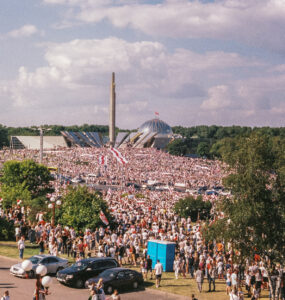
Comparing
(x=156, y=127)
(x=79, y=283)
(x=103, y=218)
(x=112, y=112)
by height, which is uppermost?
(x=112, y=112)

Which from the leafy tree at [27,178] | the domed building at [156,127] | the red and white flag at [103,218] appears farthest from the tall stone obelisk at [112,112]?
the red and white flag at [103,218]

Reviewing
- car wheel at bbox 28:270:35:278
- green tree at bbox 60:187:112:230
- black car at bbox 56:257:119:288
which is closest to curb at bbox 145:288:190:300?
black car at bbox 56:257:119:288

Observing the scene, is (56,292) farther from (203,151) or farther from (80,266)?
(203,151)

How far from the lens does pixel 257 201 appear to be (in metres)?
14.8

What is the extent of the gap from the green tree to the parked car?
276 inches

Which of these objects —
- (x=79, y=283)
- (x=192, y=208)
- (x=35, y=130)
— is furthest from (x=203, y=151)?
(x=79, y=283)

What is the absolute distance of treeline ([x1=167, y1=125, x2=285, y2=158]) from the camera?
11844cm

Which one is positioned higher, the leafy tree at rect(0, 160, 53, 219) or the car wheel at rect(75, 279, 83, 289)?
the leafy tree at rect(0, 160, 53, 219)

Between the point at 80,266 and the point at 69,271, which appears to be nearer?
the point at 69,271

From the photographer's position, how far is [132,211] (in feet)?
106

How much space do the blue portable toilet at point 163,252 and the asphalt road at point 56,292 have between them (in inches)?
118

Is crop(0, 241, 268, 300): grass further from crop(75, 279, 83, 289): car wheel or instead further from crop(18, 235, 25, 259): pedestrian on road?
crop(18, 235, 25, 259): pedestrian on road

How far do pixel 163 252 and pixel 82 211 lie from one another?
7.23m

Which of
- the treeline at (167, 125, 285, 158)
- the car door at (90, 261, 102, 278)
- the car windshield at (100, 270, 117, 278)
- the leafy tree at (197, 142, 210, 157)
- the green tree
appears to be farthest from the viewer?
the treeline at (167, 125, 285, 158)
